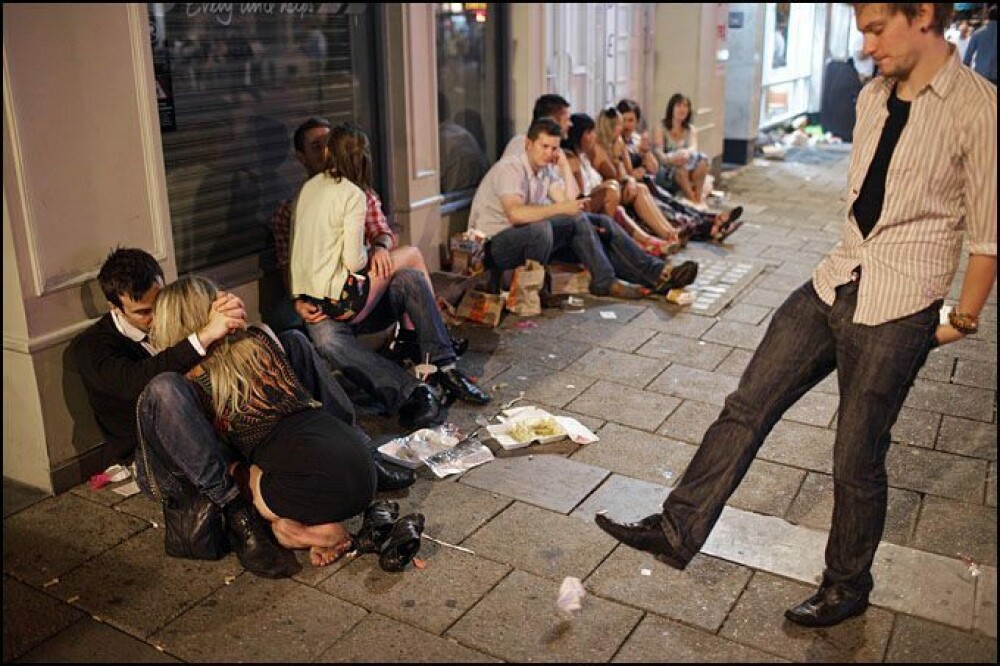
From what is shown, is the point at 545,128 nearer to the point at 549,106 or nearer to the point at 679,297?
the point at 549,106

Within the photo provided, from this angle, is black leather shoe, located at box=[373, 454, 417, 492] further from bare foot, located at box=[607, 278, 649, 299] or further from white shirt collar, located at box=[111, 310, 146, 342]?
bare foot, located at box=[607, 278, 649, 299]

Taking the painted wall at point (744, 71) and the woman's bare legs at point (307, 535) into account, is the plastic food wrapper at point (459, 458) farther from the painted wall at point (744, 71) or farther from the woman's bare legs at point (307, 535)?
the painted wall at point (744, 71)

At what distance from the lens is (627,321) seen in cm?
680

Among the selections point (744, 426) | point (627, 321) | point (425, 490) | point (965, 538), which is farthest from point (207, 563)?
point (627, 321)

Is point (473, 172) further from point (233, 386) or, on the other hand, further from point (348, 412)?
point (233, 386)

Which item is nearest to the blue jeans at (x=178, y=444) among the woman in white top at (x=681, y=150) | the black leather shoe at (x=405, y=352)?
the black leather shoe at (x=405, y=352)

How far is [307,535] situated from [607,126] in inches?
222

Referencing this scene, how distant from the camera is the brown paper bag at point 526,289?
22.3 ft

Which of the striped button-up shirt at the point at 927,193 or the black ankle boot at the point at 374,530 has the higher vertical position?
the striped button-up shirt at the point at 927,193

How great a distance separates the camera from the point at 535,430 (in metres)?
4.91

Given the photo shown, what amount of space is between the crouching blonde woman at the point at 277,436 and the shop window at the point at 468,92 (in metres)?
4.15

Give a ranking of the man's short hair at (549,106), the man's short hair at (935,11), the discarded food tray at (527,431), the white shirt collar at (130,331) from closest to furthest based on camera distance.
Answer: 1. the man's short hair at (935,11)
2. the white shirt collar at (130,331)
3. the discarded food tray at (527,431)
4. the man's short hair at (549,106)

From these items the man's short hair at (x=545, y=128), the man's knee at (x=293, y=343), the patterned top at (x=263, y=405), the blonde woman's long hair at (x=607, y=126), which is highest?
the man's short hair at (x=545, y=128)

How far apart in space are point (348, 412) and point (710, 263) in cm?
480
